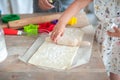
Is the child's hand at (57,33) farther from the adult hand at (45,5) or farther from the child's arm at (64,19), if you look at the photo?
the adult hand at (45,5)

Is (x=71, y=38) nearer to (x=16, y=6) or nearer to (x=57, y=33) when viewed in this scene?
(x=57, y=33)

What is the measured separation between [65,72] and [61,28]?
0.24 meters

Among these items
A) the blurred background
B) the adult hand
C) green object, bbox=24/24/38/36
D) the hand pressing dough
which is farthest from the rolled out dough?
the blurred background

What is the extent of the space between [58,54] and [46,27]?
264 millimetres

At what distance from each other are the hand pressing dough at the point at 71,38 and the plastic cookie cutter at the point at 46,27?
81mm

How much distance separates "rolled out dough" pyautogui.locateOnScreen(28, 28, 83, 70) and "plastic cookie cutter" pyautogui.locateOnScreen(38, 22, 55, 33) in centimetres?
9

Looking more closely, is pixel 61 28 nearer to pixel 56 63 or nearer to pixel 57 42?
pixel 57 42

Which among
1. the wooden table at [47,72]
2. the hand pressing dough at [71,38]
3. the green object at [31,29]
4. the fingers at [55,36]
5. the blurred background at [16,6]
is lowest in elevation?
the blurred background at [16,6]

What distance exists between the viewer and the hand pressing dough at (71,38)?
0.81 metres

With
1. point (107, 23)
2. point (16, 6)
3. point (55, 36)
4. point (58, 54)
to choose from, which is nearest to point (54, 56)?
point (58, 54)

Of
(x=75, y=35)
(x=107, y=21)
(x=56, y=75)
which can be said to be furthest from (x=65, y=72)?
(x=107, y=21)

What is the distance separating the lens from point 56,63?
2.30 ft

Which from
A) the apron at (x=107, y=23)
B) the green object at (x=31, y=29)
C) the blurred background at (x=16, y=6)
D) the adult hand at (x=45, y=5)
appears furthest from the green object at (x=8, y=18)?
the blurred background at (x=16, y=6)

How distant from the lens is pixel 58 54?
750 mm
